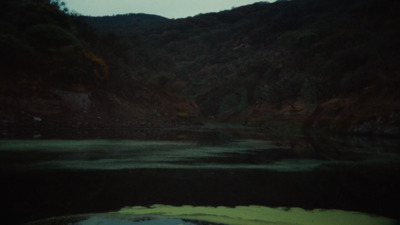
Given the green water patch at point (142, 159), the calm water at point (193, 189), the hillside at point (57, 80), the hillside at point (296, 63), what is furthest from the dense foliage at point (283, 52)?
the calm water at point (193, 189)

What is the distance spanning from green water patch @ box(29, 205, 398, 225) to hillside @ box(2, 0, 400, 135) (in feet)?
80.4

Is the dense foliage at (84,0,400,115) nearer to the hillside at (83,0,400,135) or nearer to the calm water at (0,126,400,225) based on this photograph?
the hillside at (83,0,400,135)

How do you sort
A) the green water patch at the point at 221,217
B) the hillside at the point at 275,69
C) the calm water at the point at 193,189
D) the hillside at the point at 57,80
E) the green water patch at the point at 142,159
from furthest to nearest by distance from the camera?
the hillside at the point at 275,69
the hillside at the point at 57,80
the green water patch at the point at 142,159
the calm water at the point at 193,189
the green water patch at the point at 221,217

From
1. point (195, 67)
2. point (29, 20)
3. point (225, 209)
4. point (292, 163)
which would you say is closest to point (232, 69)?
point (195, 67)

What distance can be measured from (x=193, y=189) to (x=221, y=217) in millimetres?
2310

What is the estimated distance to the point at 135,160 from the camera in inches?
496

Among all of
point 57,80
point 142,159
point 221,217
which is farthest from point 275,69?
point 221,217

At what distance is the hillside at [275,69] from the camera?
35.5 meters

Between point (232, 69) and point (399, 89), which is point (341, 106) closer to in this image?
point (399, 89)

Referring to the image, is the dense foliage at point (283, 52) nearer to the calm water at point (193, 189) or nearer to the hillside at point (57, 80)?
the hillside at point (57, 80)

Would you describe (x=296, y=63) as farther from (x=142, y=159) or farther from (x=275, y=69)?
(x=142, y=159)

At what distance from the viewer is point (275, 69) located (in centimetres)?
7569

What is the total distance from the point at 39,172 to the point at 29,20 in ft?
100

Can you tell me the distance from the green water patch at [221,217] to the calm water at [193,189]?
0.02m
